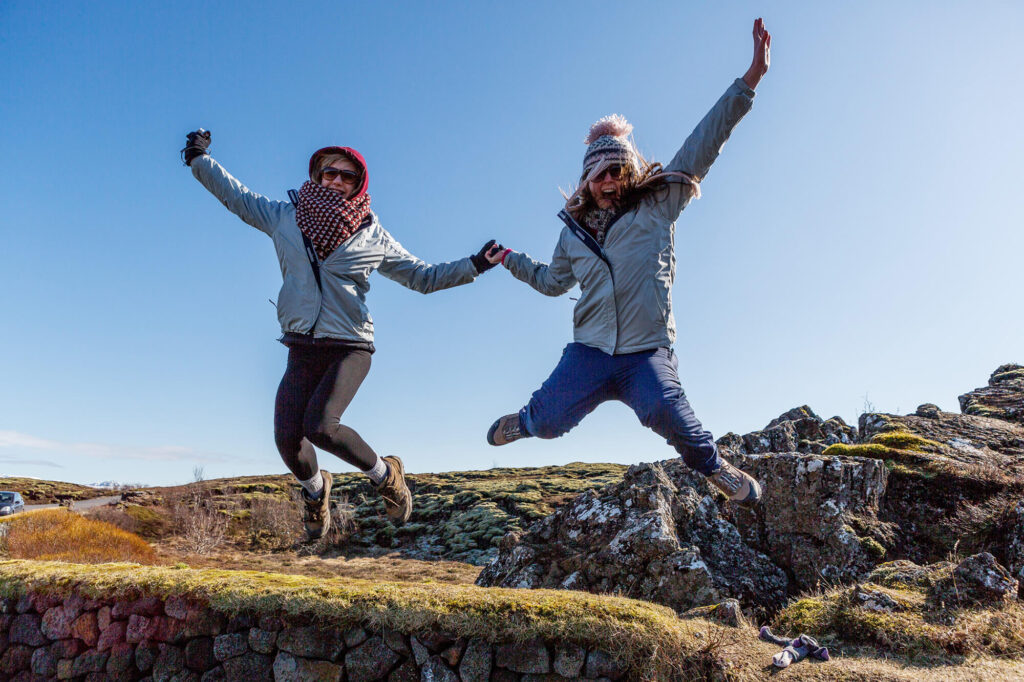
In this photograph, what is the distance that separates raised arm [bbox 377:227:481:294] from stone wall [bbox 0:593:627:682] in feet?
9.32

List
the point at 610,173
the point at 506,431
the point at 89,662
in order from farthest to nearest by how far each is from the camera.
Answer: the point at 89,662 → the point at 610,173 → the point at 506,431

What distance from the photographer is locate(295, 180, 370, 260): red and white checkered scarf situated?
13.3 feet

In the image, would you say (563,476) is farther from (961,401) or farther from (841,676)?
(841,676)

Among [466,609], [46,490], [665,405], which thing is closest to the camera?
[665,405]

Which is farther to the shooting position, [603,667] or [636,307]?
[603,667]

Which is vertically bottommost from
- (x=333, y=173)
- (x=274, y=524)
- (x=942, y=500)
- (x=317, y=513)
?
(x=274, y=524)

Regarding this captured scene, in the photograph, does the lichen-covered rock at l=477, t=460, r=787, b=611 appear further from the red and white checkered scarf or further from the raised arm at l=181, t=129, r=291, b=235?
the raised arm at l=181, t=129, r=291, b=235

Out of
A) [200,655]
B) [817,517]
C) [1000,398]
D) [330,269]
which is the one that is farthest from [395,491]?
[1000,398]

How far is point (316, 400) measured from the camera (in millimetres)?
3781

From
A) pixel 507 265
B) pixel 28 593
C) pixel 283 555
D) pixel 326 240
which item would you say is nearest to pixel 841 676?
pixel 507 265

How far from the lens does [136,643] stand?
6203 millimetres

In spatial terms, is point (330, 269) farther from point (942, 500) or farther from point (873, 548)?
point (942, 500)

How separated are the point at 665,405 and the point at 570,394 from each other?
580 mm

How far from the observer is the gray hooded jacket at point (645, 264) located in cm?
362
